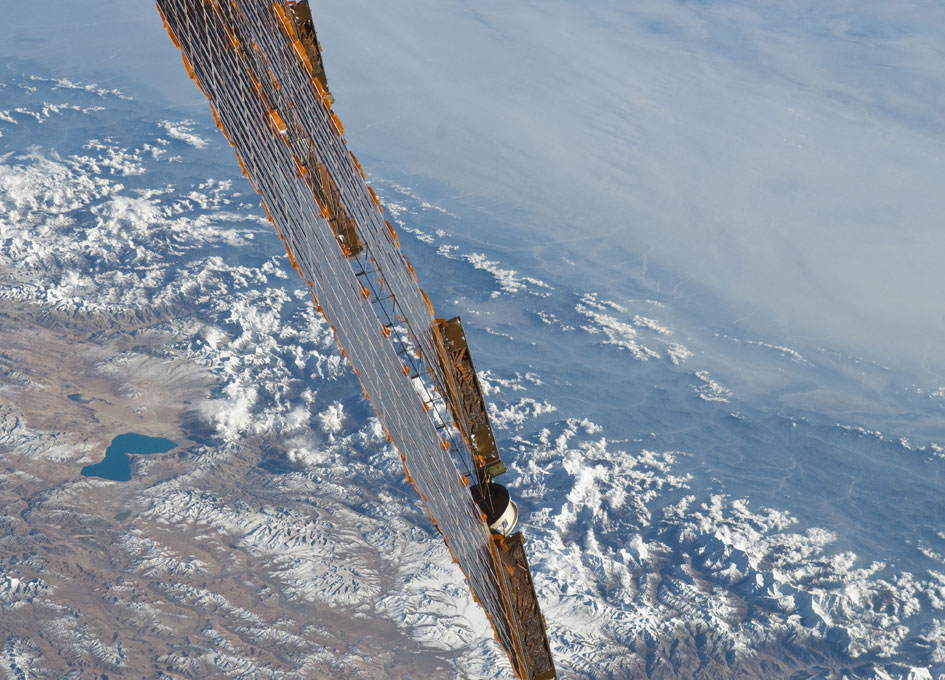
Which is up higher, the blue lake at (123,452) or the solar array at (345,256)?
the solar array at (345,256)

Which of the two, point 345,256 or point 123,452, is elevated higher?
point 345,256

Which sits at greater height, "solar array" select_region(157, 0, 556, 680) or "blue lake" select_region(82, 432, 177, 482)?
"solar array" select_region(157, 0, 556, 680)

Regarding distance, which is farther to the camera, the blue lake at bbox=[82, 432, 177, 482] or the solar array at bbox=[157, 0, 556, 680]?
the blue lake at bbox=[82, 432, 177, 482]

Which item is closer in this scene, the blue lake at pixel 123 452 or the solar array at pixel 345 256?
the solar array at pixel 345 256
